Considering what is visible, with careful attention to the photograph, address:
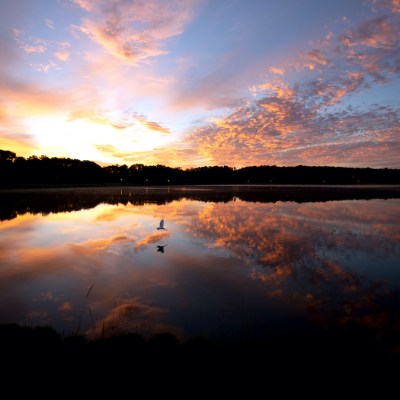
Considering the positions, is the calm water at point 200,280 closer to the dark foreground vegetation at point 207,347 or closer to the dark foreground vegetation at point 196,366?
the dark foreground vegetation at point 207,347

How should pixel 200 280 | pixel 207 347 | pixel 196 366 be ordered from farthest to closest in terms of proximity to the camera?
pixel 200 280 → pixel 207 347 → pixel 196 366

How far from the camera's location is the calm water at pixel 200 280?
8.21m

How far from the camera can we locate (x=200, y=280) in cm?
1176

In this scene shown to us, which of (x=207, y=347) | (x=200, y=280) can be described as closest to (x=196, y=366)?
(x=207, y=347)

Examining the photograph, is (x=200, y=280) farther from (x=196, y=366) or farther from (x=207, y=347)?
(x=196, y=366)

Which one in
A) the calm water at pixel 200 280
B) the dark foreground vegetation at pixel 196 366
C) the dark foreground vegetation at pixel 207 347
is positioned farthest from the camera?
the calm water at pixel 200 280

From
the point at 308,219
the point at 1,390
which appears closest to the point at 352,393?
the point at 1,390

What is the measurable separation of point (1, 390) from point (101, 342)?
84.7 inches

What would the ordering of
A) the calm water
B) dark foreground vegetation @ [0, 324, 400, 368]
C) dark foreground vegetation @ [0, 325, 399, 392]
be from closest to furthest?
1. dark foreground vegetation @ [0, 325, 399, 392]
2. dark foreground vegetation @ [0, 324, 400, 368]
3. the calm water

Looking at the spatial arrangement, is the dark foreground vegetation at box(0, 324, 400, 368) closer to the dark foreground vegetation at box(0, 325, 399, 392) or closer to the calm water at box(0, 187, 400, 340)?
the dark foreground vegetation at box(0, 325, 399, 392)

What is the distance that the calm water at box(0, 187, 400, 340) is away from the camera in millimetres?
8211

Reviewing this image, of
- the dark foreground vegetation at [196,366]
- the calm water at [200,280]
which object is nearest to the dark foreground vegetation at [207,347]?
the dark foreground vegetation at [196,366]

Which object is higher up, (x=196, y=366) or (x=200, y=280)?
(x=196, y=366)

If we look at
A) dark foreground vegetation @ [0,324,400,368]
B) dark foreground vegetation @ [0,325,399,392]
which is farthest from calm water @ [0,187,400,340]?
dark foreground vegetation @ [0,325,399,392]
